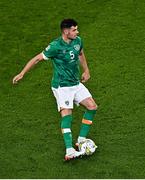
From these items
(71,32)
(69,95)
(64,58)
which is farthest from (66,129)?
(71,32)

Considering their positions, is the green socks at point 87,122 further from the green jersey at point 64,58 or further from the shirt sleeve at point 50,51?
the shirt sleeve at point 50,51

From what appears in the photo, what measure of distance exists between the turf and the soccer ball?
114 mm

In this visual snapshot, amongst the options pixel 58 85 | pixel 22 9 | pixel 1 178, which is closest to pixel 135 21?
pixel 22 9

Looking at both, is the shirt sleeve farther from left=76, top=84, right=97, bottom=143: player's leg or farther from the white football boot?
the white football boot

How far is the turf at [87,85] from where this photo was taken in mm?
8945

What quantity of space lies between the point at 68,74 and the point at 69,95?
337 mm

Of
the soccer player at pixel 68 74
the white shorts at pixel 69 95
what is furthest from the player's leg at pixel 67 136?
the white shorts at pixel 69 95

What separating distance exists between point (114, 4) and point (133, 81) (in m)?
4.18

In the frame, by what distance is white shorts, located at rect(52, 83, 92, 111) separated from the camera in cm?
910

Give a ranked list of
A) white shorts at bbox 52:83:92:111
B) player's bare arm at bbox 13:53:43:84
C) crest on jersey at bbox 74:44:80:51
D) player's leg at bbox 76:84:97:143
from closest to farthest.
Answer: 1. player's bare arm at bbox 13:53:43:84
2. crest on jersey at bbox 74:44:80:51
3. white shorts at bbox 52:83:92:111
4. player's leg at bbox 76:84:97:143

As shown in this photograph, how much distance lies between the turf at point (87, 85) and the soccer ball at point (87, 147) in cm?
11

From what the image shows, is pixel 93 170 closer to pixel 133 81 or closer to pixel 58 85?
pixel 58 85

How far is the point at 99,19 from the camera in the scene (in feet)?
47.3

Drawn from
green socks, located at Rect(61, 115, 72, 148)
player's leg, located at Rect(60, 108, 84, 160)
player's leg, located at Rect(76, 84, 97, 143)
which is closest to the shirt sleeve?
player's leg, located at Rect(76, 84, 97, 143)
